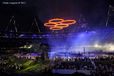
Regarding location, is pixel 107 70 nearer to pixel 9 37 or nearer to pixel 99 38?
pixel 99 38

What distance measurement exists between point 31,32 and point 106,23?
59.0 ft

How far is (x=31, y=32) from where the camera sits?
1169 inches

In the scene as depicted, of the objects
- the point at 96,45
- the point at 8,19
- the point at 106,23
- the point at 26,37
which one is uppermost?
the point at 8,19

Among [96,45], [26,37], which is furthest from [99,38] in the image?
[26,37]

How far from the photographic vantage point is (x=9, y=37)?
30.5 metres

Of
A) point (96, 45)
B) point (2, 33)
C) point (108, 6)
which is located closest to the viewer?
point (108, 6)

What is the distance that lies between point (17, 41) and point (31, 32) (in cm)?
489

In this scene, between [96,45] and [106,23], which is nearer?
[106,23]

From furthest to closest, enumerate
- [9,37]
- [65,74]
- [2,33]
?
[9,37] < [2,33] < [65,74]

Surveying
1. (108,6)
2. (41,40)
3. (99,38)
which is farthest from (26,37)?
(108,6)

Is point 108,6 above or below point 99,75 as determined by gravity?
above

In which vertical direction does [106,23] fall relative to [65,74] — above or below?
above

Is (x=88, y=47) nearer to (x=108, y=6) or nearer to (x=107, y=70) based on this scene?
(x=108, y=6)

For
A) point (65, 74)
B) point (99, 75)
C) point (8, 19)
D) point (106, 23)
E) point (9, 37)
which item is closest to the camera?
point (99, 75)
